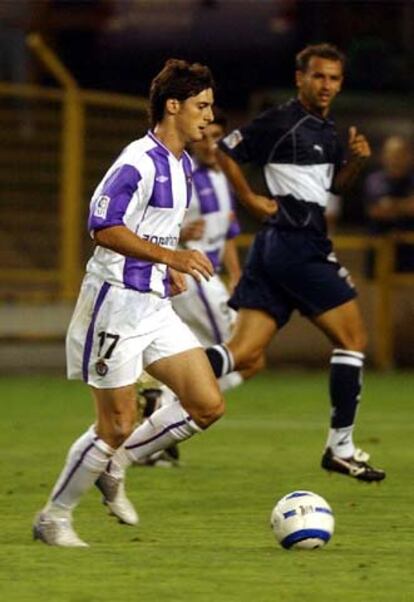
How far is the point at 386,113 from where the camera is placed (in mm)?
24453

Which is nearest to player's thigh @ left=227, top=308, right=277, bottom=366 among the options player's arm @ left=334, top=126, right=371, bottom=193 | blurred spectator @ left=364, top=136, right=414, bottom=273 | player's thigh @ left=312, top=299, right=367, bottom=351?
player's thigh @ left=312, top=299, right=367, bottom=351

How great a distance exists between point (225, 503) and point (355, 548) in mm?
1749

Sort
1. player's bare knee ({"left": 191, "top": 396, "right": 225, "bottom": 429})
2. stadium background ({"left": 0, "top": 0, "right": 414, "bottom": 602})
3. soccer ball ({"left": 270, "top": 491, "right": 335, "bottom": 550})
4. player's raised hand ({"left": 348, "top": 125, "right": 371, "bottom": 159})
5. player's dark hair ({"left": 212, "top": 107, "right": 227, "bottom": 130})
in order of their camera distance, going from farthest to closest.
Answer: player's dark hair ({"left": 212, "top": 107, "right": 227, "bottom": 130}) → player's raised hand ({"left": 348, "top": 125, "right": 371, "bottom": 159}) → player's bare knee ({"left": 191, "top": 396, "right": 225, "bottom": 429}) → soccer ball ({"left": 270, "top": 491, "right": 335, "bottom": 550}) → stadium background ({"left": 0, "top": 0, "right": 414, "bottom": 602})

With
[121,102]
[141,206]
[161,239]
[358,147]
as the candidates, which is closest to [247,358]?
[358,147]

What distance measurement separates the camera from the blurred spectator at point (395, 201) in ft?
67.7

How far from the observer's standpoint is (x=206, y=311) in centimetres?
1404

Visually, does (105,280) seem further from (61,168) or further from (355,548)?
(61,168)

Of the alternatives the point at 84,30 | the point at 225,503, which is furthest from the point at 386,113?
the point at 225,503

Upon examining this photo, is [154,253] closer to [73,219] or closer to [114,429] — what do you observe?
[114,429]

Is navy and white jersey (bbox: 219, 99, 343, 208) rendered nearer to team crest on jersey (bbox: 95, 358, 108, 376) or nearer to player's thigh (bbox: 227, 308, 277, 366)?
player's thigh (bbox: 227, 308, 277, 366)

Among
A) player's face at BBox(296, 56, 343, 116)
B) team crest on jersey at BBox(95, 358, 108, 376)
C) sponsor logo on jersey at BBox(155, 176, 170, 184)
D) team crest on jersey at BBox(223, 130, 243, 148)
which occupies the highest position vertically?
player's face at BBox(296, 56, 343, 116)

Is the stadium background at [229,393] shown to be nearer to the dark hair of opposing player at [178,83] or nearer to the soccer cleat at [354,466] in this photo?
the soccer cleat at [354,466]

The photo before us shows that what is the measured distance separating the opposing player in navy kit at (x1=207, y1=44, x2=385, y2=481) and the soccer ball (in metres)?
2.73

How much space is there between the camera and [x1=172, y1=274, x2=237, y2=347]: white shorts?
14.0 metres
